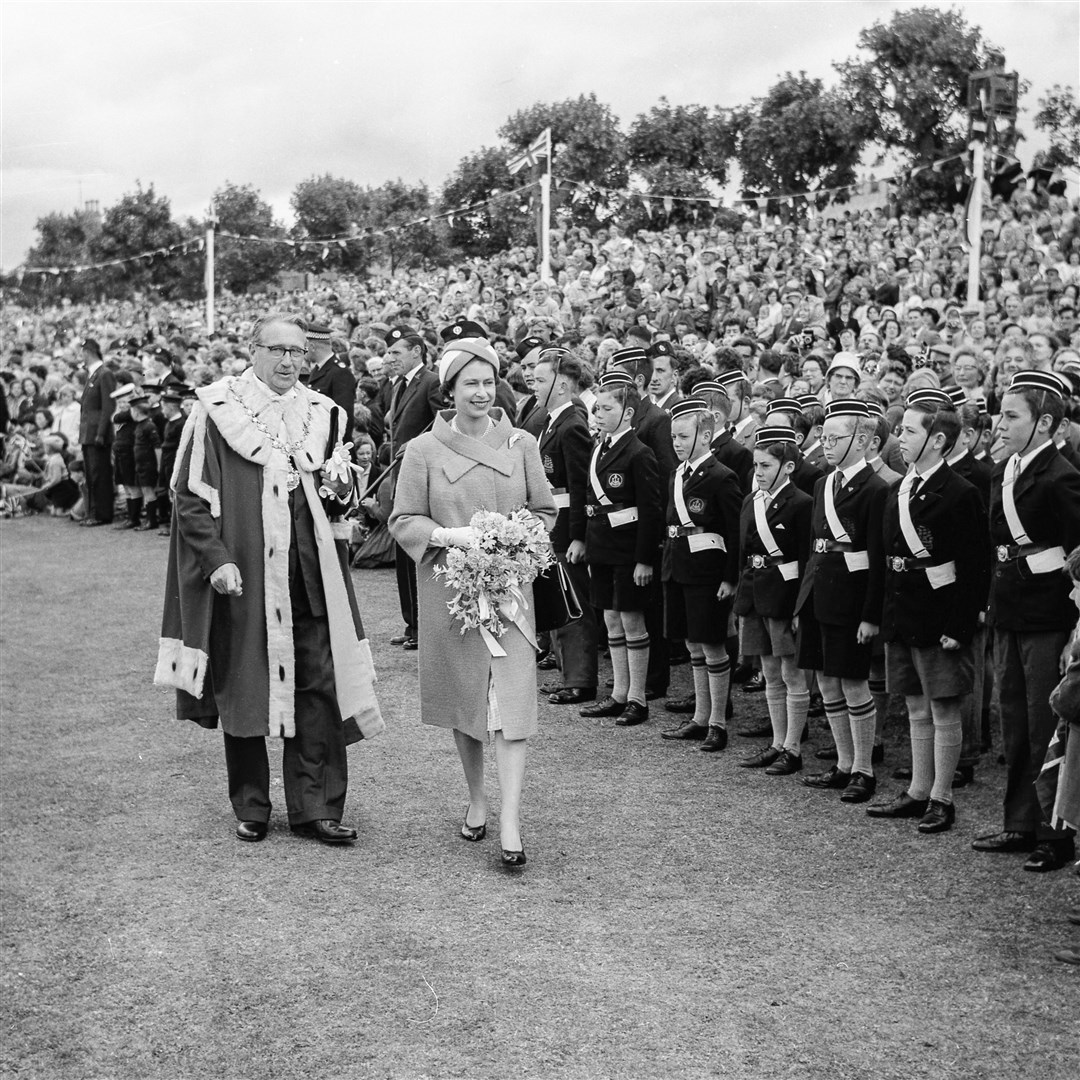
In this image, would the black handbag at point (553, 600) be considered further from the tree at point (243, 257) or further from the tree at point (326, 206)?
the tree at point (326, 206)

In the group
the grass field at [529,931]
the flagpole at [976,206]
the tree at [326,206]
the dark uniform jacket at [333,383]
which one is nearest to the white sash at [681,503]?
the grass field at [529,931]

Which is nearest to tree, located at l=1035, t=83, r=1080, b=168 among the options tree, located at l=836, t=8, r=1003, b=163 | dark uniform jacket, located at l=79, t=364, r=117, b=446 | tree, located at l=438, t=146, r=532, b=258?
tree, located at l=836, t=8, r=1003, b=163

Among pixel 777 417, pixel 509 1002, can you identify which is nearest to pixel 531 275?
pixel 777 417

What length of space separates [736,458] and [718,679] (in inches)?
54.3

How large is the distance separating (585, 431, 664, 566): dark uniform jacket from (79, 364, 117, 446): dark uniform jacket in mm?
11470

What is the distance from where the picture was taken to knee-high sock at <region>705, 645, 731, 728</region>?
8.26 metres

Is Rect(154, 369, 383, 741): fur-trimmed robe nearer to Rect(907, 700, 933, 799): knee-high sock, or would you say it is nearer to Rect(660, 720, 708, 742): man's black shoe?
Rect(660, 720, 708, 742): man's black shoe

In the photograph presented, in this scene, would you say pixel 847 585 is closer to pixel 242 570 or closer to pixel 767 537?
pixel 767 537

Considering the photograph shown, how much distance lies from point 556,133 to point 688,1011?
183 feet

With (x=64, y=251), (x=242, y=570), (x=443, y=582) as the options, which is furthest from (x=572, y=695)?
(x=64, y=251)

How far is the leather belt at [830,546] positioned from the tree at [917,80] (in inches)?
1535

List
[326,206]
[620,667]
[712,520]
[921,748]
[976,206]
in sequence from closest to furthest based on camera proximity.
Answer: [921,748]
[712,520]
[620,667]
[976,206]
[326,206]

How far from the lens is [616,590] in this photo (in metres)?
8.84

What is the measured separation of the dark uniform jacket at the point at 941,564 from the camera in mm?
6676
